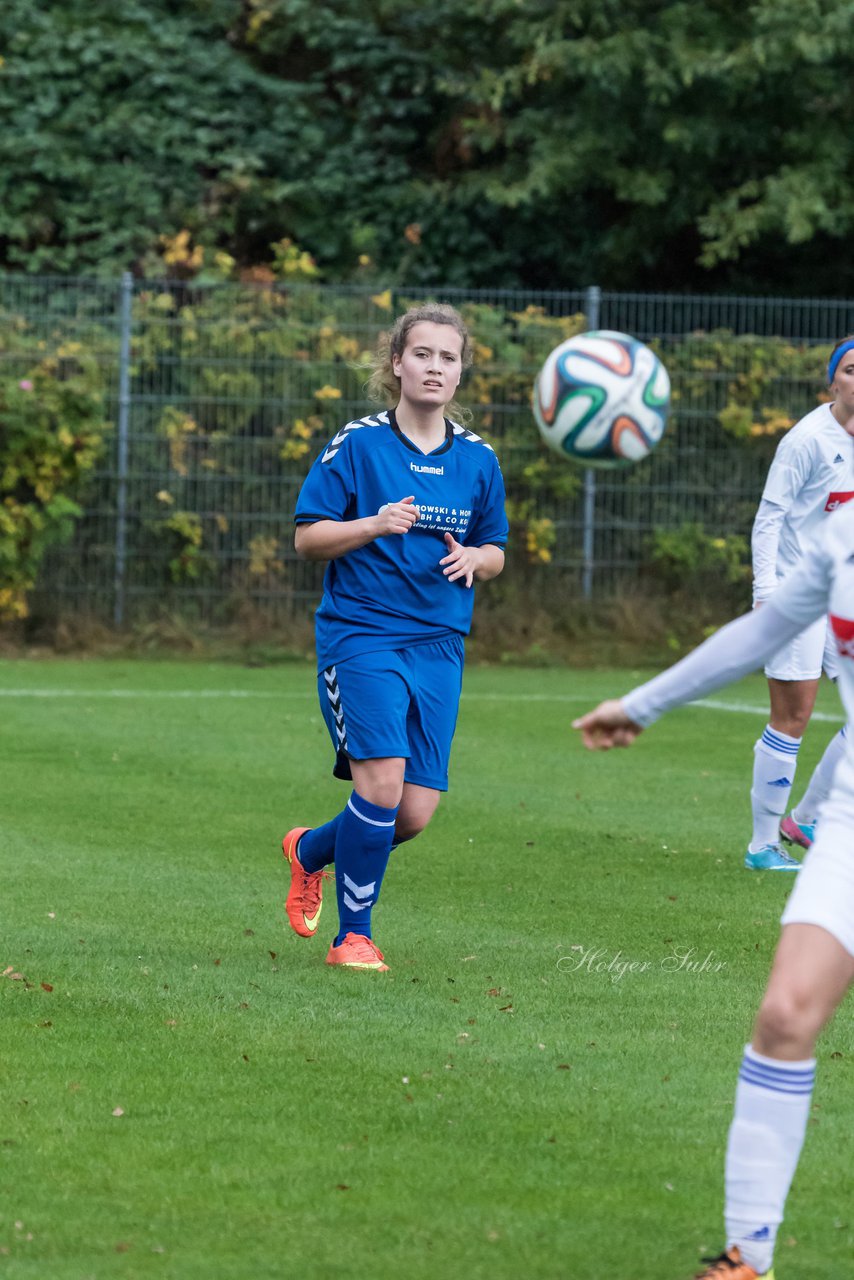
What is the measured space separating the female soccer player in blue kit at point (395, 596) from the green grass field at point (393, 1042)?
1.66 ft

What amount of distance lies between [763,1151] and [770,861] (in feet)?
16.1

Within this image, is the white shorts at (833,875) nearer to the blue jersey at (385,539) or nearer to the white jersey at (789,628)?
the white jersey at (789,628)

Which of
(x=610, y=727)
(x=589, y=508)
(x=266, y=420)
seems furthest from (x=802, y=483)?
(x=266, y=420)

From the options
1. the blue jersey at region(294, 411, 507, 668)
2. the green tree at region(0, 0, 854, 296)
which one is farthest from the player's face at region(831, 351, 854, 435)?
the green tree at region(0, 0, 854, 296)

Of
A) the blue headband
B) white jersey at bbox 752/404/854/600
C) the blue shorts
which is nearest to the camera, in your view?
the blue shorts

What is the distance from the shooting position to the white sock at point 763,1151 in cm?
343

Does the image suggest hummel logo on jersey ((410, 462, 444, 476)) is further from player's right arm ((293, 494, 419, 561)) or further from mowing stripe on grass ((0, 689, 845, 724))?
mowing stripe on grass ((0, 689, 845, 724))

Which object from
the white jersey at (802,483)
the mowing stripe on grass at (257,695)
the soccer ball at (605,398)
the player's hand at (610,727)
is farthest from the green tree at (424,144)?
the player's hand at (610,727)

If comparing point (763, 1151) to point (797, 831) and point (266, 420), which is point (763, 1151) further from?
point (266, 420)

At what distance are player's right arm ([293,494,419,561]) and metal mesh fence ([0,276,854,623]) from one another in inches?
417

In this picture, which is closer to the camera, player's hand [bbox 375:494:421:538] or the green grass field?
the green grass field

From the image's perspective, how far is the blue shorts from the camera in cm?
605

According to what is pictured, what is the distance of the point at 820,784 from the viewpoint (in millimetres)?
8383

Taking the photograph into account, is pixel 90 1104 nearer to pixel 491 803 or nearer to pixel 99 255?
pixel 491 803
